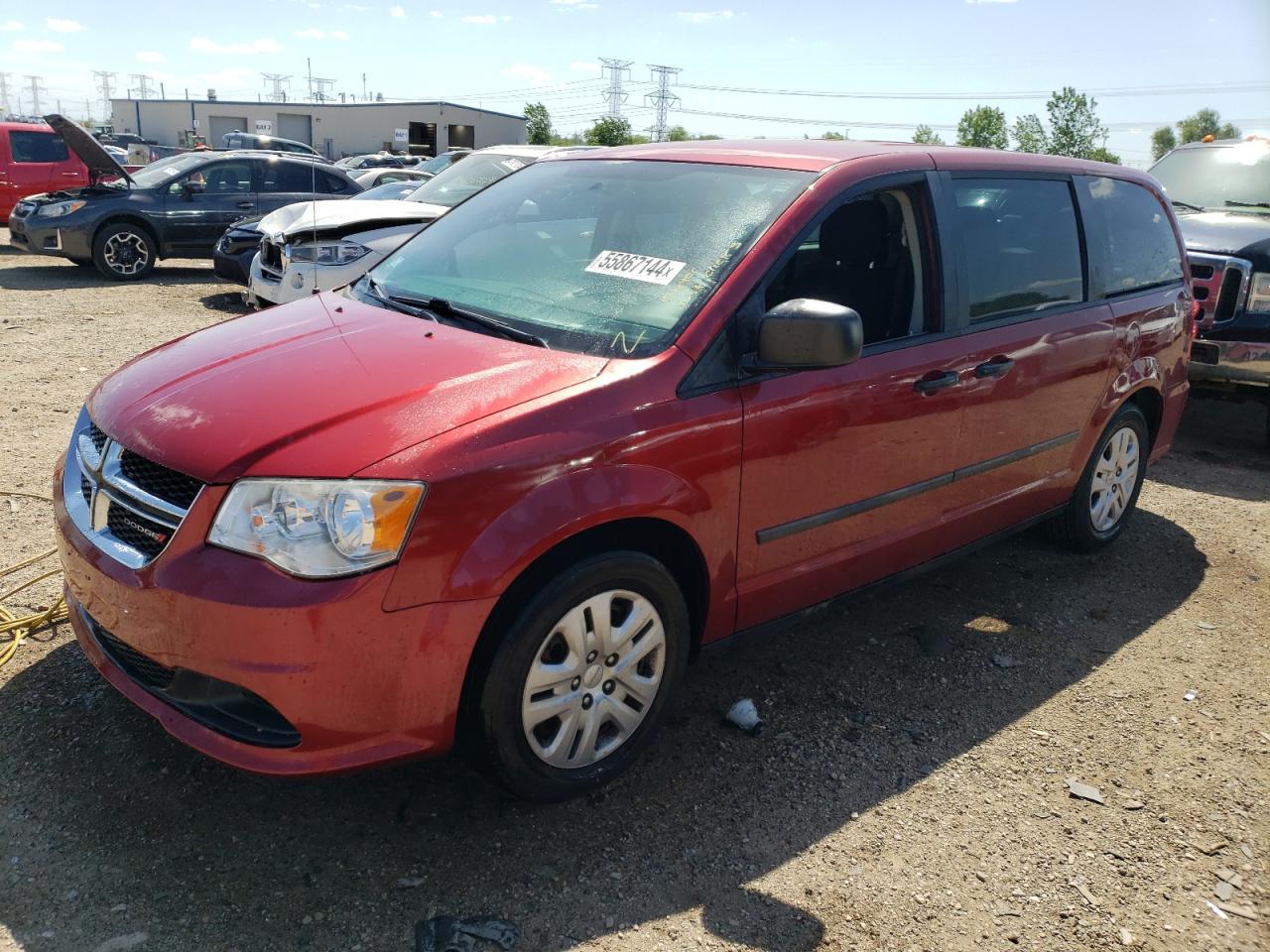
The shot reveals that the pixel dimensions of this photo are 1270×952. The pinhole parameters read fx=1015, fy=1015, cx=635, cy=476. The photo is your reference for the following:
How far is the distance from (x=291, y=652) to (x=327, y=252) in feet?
21.1

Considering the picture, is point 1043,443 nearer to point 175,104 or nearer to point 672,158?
point 672,158

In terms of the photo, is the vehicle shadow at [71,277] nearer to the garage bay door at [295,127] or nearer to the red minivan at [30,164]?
the red minivan at [30,164]

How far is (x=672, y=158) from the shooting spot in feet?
11.9

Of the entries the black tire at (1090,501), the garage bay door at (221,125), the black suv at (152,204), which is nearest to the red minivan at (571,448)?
the black tire at (1090,501)

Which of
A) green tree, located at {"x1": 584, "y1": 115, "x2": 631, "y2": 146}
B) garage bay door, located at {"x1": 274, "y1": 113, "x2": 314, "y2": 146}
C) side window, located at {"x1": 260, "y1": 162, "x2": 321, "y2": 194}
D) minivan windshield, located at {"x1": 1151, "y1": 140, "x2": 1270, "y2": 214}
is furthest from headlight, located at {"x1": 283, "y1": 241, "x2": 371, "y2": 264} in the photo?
garage bay door, located at {"x1": 274, "y1": 113, "x2": 314, "y2": 146}

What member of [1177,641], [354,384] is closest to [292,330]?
[354,384]

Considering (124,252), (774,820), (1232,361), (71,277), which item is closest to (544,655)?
(774,820)

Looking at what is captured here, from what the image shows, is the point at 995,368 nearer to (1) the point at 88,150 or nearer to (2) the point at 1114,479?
(2) the point at 1114,479

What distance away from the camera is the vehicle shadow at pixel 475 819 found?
8.08 ft

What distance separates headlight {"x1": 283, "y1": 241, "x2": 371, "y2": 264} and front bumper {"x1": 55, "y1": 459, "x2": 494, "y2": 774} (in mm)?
5948

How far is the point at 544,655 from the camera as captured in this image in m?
2.66

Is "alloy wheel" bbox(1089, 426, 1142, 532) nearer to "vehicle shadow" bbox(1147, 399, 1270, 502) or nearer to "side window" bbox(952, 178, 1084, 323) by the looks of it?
"side window" bbox(952, 178, 1084, 323)

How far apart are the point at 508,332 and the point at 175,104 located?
295 feet

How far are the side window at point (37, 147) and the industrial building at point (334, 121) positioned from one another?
192 feet
